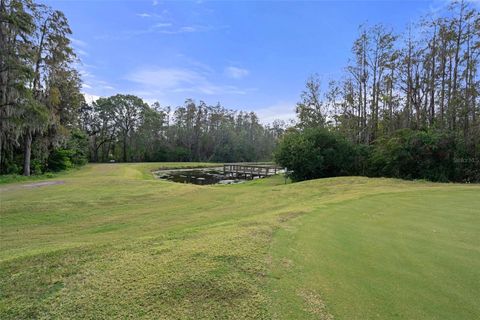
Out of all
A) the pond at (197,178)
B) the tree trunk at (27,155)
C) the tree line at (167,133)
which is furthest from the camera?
the tree line at (167,133)

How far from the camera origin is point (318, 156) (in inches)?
778

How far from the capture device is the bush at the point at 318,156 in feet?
65.1

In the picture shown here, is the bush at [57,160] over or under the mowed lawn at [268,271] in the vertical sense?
over

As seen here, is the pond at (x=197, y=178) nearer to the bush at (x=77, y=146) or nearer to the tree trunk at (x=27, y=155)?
the bush at (x=77, y=146)

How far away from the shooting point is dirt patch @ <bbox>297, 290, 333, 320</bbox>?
8.38 feet

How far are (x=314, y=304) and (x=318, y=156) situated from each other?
17.8 meters

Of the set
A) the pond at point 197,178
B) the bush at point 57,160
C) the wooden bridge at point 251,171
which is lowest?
the pond at point 197,178

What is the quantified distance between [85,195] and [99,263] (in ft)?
29.4

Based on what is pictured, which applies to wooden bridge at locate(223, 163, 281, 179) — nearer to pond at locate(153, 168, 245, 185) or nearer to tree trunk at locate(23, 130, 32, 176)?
pond at locate(153, 168, 245, 185)

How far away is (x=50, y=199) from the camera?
1023cm

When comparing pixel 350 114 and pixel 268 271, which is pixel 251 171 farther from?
pixel 268 271

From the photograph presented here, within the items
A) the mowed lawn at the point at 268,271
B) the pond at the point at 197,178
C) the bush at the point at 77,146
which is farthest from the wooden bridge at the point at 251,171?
the mowed lawn at the point at 268,271

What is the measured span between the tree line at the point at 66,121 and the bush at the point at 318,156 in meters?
16.0

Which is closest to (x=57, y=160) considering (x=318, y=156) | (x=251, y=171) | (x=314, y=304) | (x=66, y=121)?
(x=66, y=121)
